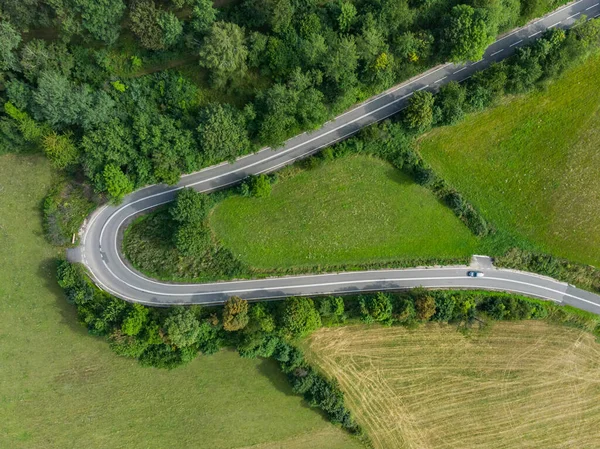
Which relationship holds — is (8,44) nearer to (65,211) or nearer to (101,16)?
(101,16)

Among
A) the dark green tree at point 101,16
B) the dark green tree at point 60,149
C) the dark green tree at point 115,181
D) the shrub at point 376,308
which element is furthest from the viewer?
the shrub at point 376,308

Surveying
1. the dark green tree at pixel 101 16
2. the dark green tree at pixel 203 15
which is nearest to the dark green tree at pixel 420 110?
the dark green tree at pixel 203 15

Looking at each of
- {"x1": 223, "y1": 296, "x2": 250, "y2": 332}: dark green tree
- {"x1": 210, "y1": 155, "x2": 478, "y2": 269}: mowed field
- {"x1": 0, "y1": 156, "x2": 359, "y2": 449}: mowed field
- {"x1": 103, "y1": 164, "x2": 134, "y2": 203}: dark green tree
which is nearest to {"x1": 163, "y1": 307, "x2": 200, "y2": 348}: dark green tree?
{"x1": 223, "y1": 296, "x2": 250, "y2": 332}: dark green tree

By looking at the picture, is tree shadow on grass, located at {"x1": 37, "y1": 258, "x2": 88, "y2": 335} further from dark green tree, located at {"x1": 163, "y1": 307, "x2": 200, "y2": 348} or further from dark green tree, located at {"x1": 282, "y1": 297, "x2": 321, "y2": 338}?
dark green tree, located at {"x1": 282, "y1": 297, "x2": 321, "y2": 338}

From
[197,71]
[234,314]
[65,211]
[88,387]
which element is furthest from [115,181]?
[88,387]

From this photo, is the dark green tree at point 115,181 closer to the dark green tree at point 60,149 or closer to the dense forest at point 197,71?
the dense forest at point 197,71
